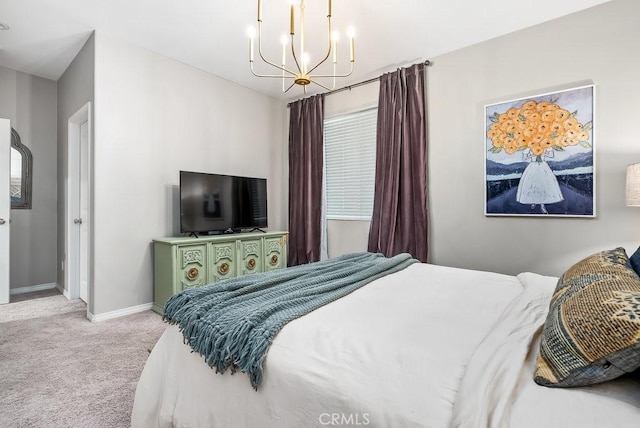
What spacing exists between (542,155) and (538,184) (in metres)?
0.24

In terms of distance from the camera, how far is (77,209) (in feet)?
12.2

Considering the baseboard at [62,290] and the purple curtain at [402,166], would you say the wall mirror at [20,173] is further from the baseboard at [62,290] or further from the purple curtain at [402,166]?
the purple curtain at [402,166]

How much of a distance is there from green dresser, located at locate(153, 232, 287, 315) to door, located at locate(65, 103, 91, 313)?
105 centimetres

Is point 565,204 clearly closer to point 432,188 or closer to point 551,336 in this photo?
point 432,188

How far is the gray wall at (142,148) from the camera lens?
3033 millimetres

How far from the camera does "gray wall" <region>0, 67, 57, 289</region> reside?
384cm

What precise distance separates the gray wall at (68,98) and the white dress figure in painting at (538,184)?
155 inches

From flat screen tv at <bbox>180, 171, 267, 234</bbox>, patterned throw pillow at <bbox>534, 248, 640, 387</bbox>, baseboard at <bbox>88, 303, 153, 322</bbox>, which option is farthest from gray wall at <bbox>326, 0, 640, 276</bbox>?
baseboard at <bbox>88, 303, 153, 322</bbox>

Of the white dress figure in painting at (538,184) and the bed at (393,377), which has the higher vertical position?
the white dress figure in painting at (538,184)

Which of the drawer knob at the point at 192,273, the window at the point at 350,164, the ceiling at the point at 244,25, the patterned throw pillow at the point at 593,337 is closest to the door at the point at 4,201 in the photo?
the ceiling at the point at 244,25

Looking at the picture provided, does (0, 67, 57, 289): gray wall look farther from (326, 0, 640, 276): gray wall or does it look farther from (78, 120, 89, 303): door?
(326, 0, 640, 276): gray wall

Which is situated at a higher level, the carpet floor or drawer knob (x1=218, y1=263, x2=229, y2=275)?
drawer knob (x1=218, y1=263, x2=229, y2=275)

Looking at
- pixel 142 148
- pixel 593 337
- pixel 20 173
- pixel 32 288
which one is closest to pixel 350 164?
pixel 142 148

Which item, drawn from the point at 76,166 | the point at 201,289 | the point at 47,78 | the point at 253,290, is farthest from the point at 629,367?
the point at 47,78
